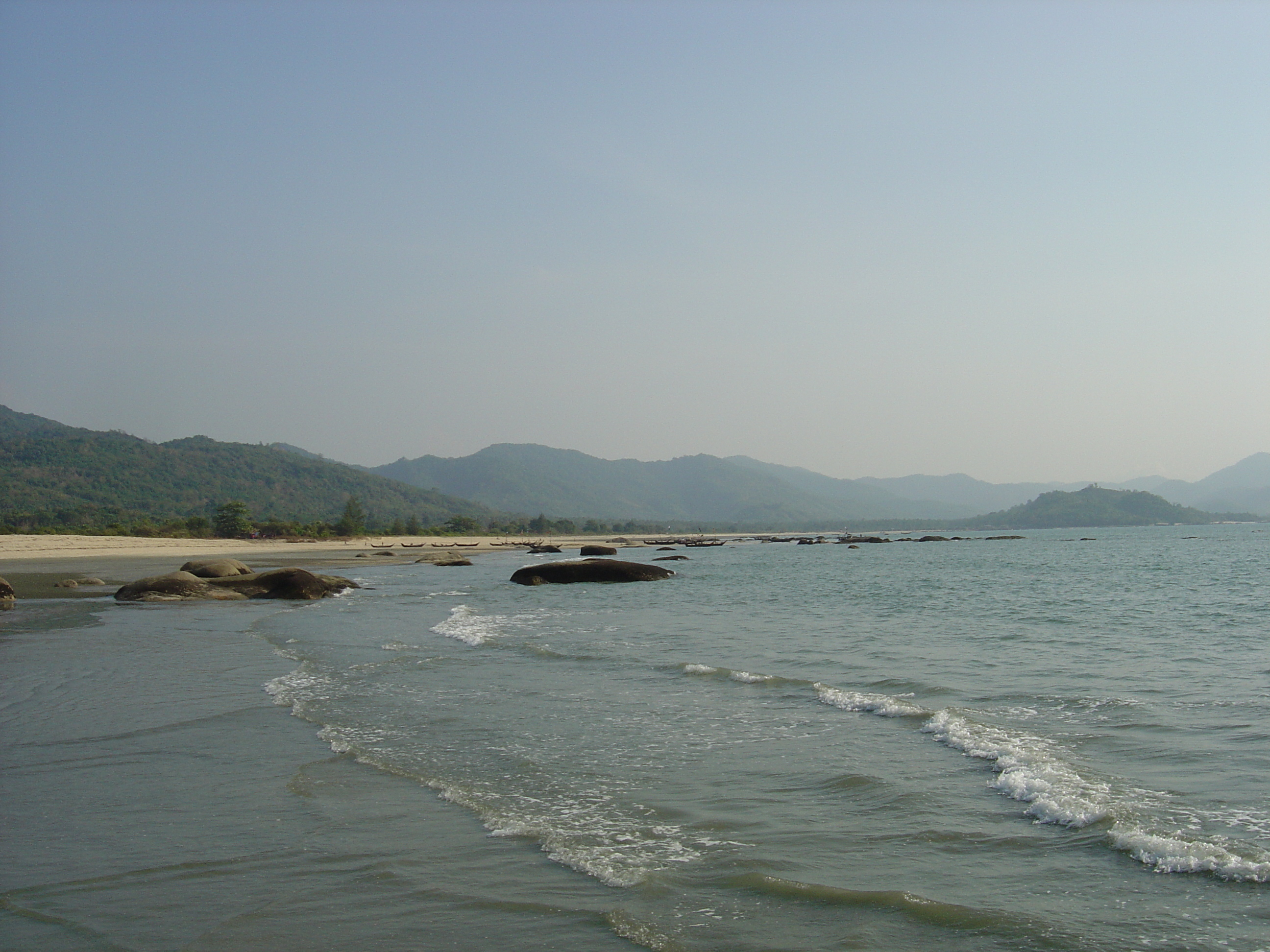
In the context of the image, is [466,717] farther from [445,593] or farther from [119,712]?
[445,593]

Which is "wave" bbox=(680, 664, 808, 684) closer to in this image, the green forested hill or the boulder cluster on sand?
the boulder cluster on sand

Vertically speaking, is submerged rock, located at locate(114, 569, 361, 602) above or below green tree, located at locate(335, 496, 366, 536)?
below

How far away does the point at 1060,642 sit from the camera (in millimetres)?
18094

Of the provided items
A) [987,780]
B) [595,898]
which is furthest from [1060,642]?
[595,898]

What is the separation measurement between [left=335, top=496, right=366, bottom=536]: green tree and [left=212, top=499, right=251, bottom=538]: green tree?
1600 centimetres

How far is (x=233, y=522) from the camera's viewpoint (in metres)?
105

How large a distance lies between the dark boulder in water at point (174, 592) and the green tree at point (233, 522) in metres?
80.8

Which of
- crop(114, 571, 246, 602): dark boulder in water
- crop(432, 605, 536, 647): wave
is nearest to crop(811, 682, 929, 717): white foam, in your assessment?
crop(432, 605, 536, 647): wave

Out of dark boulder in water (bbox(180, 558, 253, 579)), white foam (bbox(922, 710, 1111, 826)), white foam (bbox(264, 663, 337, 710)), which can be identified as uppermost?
dark boulder in water (bbox(180, 558, 253, 579))

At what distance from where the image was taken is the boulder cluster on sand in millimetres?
28625

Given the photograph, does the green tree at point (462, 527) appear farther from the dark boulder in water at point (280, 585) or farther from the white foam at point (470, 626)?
the white foam at point (470, 626)

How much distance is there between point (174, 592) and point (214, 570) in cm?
512

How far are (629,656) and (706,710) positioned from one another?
16.5 feet

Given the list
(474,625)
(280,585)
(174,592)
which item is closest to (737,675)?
(474,625)
